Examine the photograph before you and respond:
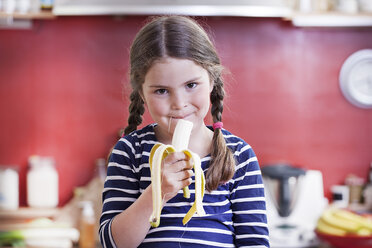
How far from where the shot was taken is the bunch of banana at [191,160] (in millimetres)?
687

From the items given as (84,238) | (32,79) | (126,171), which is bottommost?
(84,238)

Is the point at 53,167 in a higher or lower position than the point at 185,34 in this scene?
lower

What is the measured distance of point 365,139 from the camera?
3.13m

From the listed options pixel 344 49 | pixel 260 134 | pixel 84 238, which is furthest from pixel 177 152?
pixel 344 49

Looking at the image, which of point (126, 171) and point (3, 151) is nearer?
point (126, 171)

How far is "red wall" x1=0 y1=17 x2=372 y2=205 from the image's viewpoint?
9.70ft

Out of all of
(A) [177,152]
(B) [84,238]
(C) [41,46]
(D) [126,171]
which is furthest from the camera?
(C) [41,46]

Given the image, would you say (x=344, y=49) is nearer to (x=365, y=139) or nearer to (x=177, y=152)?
(x=365, y=139)

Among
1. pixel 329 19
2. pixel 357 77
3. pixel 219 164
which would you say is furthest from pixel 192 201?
pixel 357 77

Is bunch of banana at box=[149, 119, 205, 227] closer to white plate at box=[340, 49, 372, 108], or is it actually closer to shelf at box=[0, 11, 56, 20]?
shelf at box=[0, 11, 56, 20]

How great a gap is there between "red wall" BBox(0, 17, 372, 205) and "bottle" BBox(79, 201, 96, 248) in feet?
2.15

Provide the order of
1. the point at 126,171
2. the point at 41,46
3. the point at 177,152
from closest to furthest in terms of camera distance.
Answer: the point at 177,152
the point at 126,171
the point at 41,46

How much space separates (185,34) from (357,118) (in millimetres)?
2565

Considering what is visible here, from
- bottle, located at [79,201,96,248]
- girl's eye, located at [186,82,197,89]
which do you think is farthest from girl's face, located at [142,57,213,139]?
bottle, located at [79,201,96,248]
